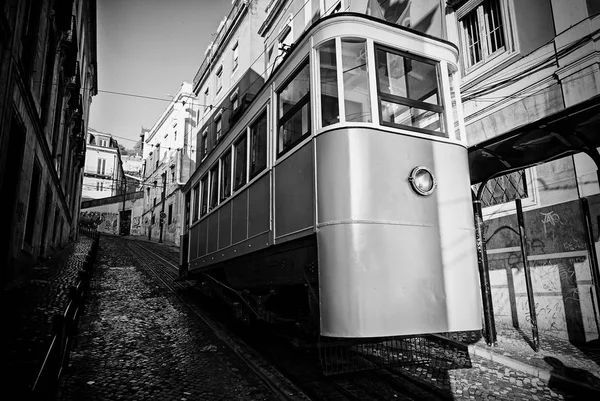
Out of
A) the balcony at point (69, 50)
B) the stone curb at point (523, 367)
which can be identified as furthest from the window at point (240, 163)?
the balcony at point (69, 50)

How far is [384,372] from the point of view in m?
4.33

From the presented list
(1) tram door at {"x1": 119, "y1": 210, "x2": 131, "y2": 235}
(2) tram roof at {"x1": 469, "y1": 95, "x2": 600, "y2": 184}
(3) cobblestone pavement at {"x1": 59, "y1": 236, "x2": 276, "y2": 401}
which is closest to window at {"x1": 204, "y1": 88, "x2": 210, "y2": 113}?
(3) cobblestone pavement at {"x1": 59, "y1": 236, "x2": 276, "y2": 401}

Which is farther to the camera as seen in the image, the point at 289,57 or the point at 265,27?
the point at 265,27

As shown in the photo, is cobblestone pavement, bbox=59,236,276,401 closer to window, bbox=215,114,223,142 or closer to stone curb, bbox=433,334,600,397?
stone curb, bbox=433,334,600,397

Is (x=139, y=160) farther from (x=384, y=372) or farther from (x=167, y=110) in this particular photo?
(x=384, y=372)

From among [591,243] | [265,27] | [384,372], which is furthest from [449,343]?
[265,27]

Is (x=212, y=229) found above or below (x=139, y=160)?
below

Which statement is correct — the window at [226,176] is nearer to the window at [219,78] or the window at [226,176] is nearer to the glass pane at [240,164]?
the glass pane at [240,164]

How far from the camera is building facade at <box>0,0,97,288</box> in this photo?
6.22 meters

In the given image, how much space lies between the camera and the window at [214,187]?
7.30m

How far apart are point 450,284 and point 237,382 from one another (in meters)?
2.42

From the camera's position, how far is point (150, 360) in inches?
182

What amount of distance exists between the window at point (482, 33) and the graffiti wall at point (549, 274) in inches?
133

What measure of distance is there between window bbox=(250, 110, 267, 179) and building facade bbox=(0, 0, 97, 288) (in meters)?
3.94
